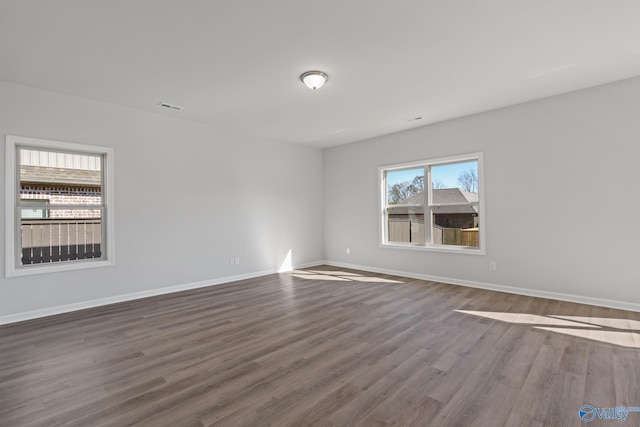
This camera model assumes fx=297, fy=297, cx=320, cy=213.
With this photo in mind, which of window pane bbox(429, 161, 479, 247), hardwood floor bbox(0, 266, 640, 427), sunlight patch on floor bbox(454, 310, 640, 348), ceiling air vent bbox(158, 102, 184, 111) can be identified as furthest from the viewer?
window pane bbox(429, 161, 479, 247)

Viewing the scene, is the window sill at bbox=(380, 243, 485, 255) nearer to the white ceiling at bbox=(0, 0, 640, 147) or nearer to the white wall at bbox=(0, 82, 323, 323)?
the white wall at bbox=(0, 82, 323, 323)

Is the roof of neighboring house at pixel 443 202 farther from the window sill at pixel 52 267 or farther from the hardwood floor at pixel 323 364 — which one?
the window sill at pixel 52 267

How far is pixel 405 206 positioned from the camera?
5.89 meters

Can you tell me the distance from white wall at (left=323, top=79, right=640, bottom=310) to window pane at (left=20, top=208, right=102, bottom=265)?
17.4ft

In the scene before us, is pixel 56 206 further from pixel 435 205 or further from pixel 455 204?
pixel 455 204

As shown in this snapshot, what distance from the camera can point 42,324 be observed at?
3.41 m

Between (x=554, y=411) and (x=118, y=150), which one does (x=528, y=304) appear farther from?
(x=118, y=150)

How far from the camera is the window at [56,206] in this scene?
11.8 ft

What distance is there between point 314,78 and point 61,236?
3904 millimetres

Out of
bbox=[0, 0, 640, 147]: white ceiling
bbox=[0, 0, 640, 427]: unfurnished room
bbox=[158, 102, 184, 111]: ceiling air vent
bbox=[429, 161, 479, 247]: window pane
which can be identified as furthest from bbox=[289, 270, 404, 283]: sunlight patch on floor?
bbox=[158, 102, 184, 111]: ceiling air vent

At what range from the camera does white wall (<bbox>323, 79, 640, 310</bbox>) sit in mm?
3654

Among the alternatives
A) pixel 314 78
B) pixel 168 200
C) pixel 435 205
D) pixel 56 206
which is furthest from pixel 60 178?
pixel 435 205

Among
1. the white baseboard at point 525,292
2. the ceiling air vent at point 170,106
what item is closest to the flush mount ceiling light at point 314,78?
the ceiling air vent at point 170,106

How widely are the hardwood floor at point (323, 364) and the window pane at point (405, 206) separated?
1.99 metres
